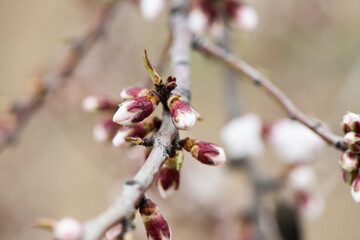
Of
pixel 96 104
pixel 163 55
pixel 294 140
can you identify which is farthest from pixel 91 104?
pixel 294 140

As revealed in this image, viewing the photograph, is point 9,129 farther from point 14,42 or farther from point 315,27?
point 14,42

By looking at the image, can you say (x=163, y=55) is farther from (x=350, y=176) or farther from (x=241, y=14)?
(x=350, y=176)

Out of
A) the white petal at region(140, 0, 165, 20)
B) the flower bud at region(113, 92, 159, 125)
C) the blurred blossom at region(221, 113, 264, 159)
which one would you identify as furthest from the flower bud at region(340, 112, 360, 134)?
the blurred blossom at region(221, 113, 264, 159)

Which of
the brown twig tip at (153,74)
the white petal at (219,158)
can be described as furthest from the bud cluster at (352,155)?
the brown twig tip at (153,74)

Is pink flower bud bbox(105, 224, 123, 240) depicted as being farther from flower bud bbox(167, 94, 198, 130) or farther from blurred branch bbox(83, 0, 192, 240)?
flower bud bbox(167, 94, 198, 130)

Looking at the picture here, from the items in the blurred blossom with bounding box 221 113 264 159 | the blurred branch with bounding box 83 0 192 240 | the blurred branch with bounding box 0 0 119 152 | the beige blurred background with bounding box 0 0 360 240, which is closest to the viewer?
the blurred branch with bounding box 83 0 192 240

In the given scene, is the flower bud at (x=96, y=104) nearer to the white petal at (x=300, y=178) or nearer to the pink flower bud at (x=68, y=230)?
the pink flower bud at (x=68, y=230)
